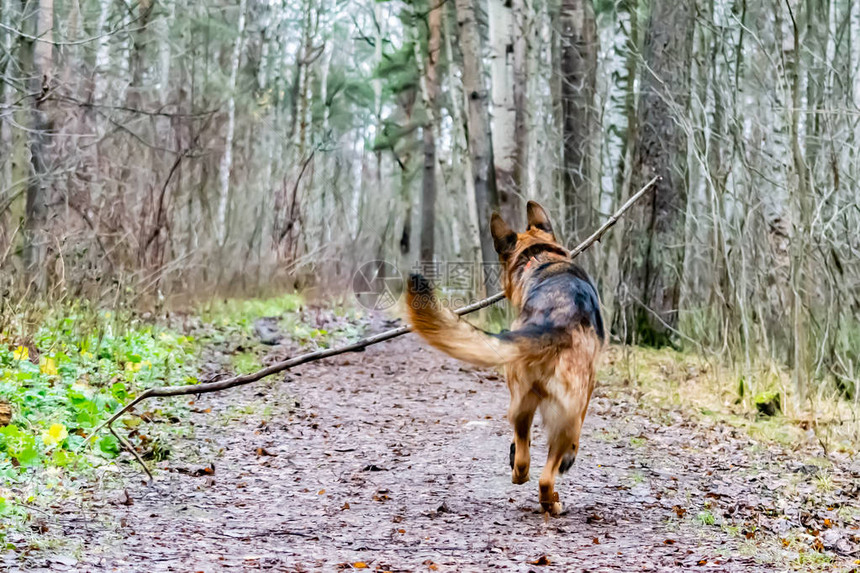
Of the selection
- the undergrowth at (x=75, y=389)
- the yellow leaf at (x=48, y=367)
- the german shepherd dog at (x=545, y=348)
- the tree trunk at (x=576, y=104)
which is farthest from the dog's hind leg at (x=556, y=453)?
the tree trunk at (x=576, y=104)

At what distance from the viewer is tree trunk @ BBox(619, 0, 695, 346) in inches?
482

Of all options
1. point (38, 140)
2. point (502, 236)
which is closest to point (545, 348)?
point (502, 236)

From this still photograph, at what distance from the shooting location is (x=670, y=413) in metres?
8.63

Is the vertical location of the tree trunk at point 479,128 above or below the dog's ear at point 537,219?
above

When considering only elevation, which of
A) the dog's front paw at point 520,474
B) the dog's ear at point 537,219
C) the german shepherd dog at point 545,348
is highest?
the dog's ear at point 537,219

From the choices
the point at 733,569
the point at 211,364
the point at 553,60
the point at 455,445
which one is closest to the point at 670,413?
the point at 455,445

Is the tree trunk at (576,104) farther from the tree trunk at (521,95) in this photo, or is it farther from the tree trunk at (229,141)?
the tree trunk at (229,141)

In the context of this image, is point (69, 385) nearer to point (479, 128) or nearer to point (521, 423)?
point (521, 423)

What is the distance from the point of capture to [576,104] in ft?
47.5

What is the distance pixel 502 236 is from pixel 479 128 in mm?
7743

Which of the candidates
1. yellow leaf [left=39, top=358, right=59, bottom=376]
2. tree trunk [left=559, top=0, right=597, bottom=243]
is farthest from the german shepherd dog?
tree trunk [left=559, top=0, right=597, bottom=243]

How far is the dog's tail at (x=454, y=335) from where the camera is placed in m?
4.52

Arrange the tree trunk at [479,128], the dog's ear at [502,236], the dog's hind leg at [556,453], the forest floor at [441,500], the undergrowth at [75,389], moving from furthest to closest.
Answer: the tree trunk at [479,128] → the dog's ear at [502,236] → the undergrowth at [75,389] → the dog's hind leg at [556,453] → the forest floor at [441,500]

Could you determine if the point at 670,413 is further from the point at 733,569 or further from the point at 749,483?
the point at 733,569
